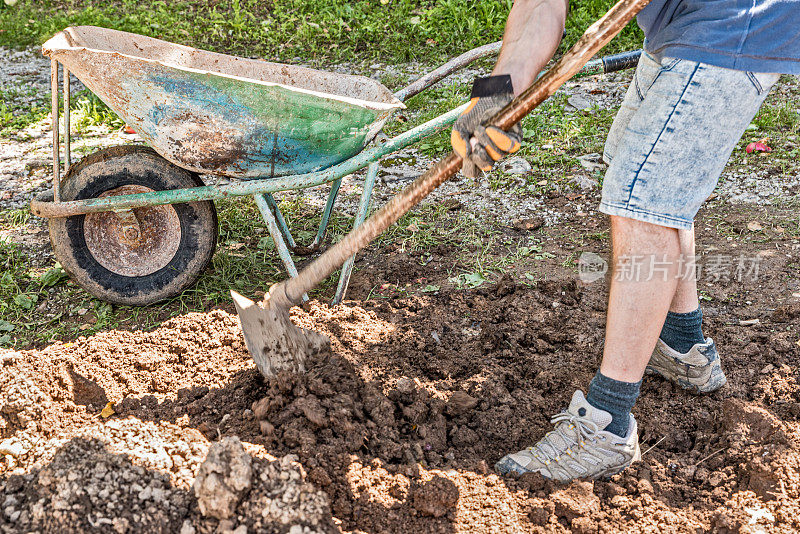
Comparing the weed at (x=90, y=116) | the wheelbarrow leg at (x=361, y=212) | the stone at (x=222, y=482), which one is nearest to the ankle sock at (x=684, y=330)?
the wheelbarrow leg at (x=361, y=212)

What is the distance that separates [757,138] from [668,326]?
279 cm

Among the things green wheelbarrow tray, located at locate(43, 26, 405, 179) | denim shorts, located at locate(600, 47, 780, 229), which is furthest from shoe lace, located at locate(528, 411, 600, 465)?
green wheelbarrow tray, located at locate(43, 26, 405, 179)

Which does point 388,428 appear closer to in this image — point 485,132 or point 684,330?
point 485,132

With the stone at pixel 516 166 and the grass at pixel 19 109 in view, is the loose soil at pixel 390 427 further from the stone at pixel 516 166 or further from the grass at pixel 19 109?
the grass at pixel 19 109

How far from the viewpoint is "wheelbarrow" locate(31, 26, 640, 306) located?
8.35 feet

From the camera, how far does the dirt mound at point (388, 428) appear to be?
1.87m

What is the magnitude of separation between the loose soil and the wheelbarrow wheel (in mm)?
311

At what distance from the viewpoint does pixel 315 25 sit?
6422 mm

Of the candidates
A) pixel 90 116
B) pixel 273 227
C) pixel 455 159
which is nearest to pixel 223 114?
pixel 273 227

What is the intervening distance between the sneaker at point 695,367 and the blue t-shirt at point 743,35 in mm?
1055

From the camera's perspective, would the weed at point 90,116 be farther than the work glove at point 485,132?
Yes

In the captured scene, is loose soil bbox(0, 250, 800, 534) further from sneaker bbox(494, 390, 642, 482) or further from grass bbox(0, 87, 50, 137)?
grass bbox(0, 87, 50, 137)

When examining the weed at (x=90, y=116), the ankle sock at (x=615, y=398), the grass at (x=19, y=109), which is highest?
the ankle sock at (x=615, y=398)

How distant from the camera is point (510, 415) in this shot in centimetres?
236
